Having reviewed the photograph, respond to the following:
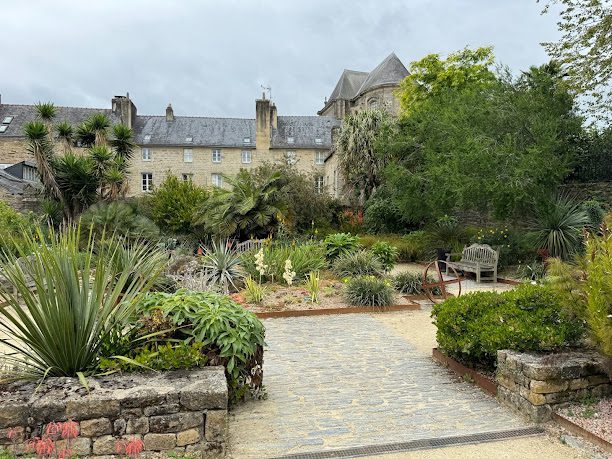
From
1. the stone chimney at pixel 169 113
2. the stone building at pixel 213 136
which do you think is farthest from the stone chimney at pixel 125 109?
Result: the stone chimney at pixel 169 113

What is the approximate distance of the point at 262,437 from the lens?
358 cm

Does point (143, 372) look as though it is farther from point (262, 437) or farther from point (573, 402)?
point (573, 402)

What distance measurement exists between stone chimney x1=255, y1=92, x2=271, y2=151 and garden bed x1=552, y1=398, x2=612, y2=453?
36.0 metres

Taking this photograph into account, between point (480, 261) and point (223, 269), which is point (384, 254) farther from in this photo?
point (223, 269)

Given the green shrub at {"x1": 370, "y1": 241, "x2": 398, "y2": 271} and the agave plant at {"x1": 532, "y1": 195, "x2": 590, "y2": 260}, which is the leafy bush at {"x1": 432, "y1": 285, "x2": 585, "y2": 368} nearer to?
the green shrub at {"x1": 370, "y1": 241, "x2": 398, "y2": 271}

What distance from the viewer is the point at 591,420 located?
3.60 m

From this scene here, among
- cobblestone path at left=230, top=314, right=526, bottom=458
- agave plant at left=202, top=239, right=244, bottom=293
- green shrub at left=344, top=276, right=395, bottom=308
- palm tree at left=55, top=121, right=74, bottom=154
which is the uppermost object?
palm tree at left=55, top=121, right=74, bottom=154

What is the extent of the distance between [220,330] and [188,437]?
1.00 meters

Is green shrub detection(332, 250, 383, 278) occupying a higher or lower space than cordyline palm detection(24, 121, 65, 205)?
lower

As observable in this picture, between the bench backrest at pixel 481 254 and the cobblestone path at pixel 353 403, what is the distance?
656 centimetres

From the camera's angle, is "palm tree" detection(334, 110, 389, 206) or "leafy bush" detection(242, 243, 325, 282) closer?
"leafy bush" detection(242, 243, 325, 282)

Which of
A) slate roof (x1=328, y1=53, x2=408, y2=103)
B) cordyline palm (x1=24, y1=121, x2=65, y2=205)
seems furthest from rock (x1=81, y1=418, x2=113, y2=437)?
slate roof (x1=328, y1=53, x2=408, y2=103)

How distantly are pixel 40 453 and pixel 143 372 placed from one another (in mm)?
802

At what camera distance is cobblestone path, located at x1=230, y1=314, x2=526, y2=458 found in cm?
359
